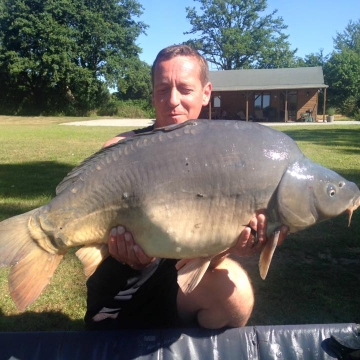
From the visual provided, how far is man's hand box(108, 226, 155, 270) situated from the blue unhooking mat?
0.63m

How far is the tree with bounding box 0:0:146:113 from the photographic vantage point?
111 ft

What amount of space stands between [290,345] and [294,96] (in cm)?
2816

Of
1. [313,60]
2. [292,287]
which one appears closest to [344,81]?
[313,60]

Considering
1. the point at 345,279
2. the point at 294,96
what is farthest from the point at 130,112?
the point at 345,279

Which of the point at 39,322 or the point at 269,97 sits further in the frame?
the point at 269,97

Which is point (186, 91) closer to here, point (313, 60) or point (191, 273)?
point (191, 273)

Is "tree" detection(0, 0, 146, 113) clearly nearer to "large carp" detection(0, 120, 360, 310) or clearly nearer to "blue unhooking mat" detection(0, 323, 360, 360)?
"blue unhooking mat" detection(0, 323, 360, 360)

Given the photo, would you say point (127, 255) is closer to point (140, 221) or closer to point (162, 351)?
point (140, 221)

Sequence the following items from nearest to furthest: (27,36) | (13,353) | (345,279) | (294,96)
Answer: (13,353) → (345,279) → (294,96) → (27,36)

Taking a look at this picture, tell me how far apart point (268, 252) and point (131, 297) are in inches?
34.0

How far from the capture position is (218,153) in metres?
1.81

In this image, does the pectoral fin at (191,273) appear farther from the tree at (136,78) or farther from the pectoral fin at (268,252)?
the tree at (136,78)

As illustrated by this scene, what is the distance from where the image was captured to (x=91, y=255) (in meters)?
1.91

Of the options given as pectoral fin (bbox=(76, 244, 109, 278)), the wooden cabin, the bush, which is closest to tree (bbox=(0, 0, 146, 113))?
the bush
